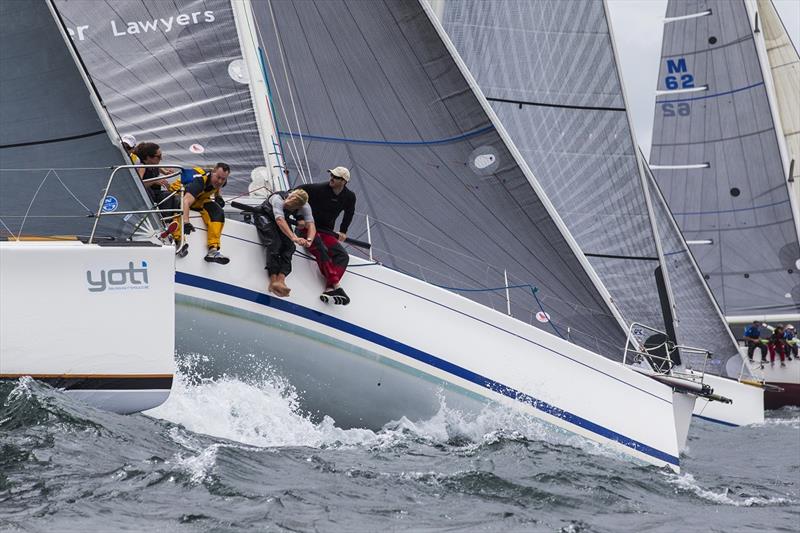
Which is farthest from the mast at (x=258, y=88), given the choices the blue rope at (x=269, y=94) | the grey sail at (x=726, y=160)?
the grey sail at (x=726, y=160)

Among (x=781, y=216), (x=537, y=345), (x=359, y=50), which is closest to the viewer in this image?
(x=537, y=345)

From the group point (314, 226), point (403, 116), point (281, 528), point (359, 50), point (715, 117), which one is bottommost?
point (281, 528)

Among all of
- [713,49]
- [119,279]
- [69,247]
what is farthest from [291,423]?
[713,49]

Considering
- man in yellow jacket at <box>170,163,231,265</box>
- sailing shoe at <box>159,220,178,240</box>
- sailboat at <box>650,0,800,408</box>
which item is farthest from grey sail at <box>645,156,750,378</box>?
sailing shoe at <box>159,220,178,240</box>

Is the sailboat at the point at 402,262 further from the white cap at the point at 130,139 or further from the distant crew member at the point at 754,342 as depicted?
the distant crew member at the point at 754,342

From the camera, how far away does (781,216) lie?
2238 cm

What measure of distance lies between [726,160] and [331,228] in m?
17.0

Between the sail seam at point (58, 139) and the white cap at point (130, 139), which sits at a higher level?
the white cap at point (130, 139)

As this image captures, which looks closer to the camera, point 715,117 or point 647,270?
point 647,270

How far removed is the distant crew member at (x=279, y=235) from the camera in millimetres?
7195

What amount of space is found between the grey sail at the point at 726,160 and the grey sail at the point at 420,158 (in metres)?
14.0

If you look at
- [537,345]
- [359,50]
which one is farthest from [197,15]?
[537,345]

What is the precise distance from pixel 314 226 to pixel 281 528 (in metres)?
2.89

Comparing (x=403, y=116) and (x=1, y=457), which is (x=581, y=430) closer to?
(x=403, y=116)
